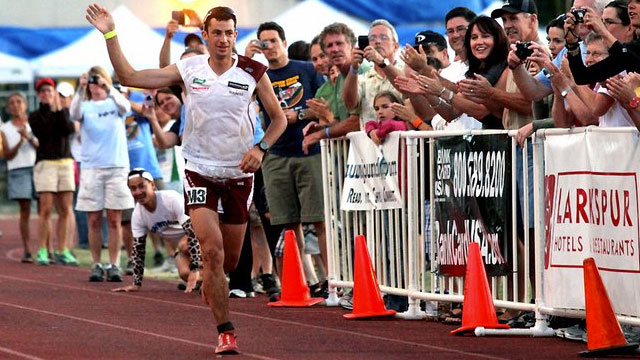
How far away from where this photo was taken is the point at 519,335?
10.6m

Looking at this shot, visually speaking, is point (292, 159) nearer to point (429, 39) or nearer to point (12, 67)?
point (429, 39)

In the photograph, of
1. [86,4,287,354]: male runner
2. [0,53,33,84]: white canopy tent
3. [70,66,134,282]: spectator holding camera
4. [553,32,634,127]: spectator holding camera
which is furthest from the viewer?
[0,53,33,84]: white canopy tent

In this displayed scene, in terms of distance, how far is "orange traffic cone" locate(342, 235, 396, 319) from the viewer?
1220 centimetres

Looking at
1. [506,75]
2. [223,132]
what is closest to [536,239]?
[506,75]

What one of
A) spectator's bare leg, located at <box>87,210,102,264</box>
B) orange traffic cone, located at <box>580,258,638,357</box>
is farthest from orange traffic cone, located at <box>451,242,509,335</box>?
spectator's bare leg, located at <box>87,210,102,264</box>

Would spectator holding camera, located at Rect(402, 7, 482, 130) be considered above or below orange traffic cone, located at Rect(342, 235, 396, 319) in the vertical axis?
above

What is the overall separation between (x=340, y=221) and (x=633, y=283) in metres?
4.64

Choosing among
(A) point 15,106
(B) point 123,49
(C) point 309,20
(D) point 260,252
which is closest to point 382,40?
(D) point 260,252

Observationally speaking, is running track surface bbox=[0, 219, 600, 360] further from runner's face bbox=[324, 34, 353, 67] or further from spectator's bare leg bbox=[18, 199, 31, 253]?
spectator's bare leg bbox=[18, 199, 31, 253]

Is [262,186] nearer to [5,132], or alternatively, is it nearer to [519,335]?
[519,335]

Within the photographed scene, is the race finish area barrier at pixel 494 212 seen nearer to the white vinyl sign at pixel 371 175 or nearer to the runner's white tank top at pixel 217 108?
the white vinyl sign at pixel 371 175

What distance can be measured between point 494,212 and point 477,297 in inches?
28.8

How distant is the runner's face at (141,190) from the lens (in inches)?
617

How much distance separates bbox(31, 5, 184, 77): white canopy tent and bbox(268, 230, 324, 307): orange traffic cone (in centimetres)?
745
